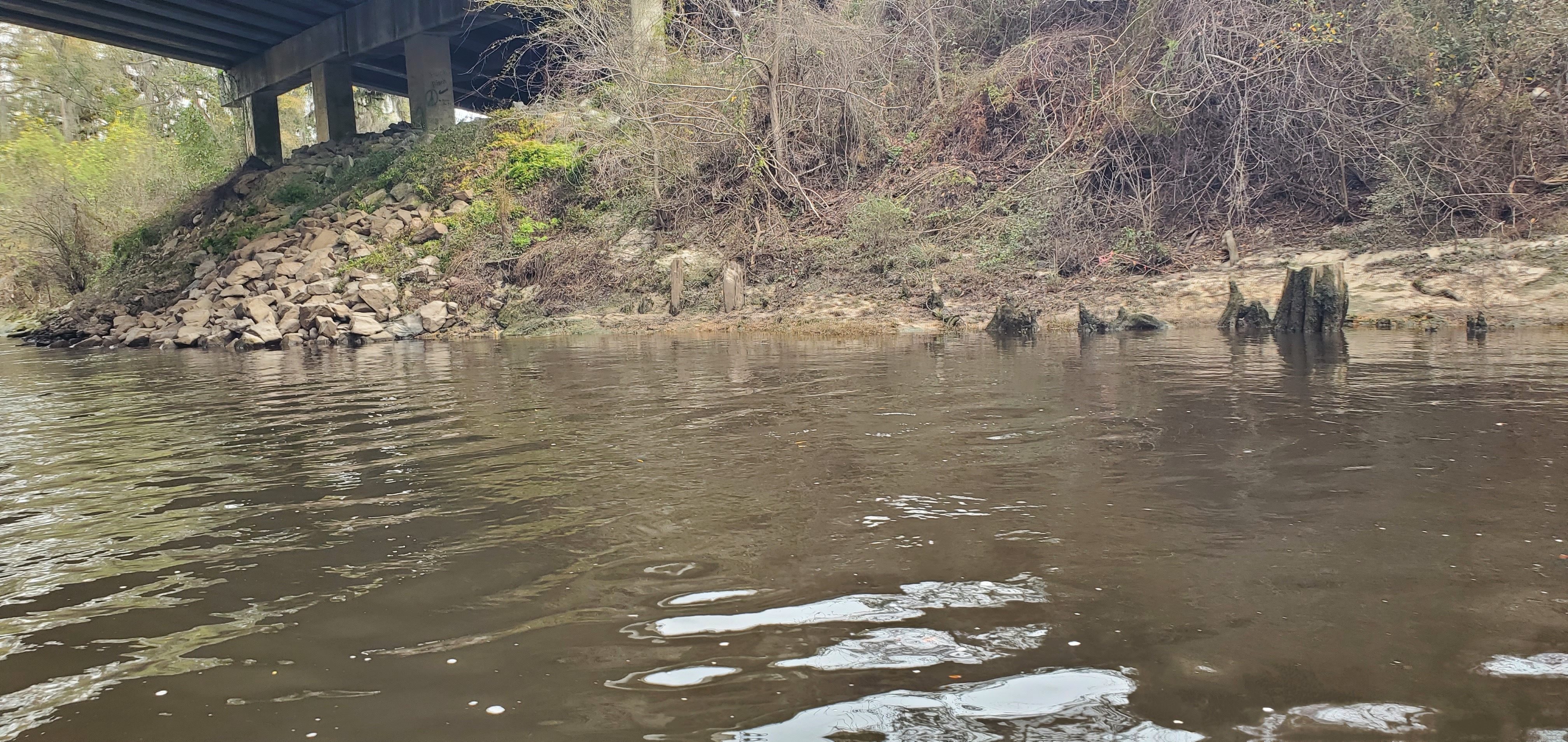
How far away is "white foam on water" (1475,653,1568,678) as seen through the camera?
2264mm

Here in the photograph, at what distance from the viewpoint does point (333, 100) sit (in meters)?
29.9

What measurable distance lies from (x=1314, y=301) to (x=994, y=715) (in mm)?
12627

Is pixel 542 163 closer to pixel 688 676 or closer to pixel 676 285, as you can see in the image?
pixel 676 285

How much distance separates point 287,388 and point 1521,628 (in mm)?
10692

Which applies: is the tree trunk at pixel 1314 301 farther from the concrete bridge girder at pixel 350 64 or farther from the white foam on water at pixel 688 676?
the concrete bridge girder at pixel 350 64

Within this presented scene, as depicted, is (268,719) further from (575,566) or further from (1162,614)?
(1162,614)

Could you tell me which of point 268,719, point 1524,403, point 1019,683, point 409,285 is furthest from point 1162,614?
point 409,285

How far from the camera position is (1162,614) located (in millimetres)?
2732

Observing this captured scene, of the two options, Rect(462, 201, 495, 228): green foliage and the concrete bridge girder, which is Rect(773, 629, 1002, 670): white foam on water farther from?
the concrete bridge girder

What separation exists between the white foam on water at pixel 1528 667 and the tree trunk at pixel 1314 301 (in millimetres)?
11597

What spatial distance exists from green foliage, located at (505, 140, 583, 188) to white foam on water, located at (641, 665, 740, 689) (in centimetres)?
2206

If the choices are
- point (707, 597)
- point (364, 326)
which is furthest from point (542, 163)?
→ point (707, 597)

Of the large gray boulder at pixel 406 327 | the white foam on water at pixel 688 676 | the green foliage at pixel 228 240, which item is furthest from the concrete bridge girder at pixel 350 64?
the white foam on water at pixel 688 676

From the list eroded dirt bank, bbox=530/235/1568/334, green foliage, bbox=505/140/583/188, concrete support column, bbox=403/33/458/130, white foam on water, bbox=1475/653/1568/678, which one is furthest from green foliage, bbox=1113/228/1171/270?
concrete support column, bbox=403/33/458/130
